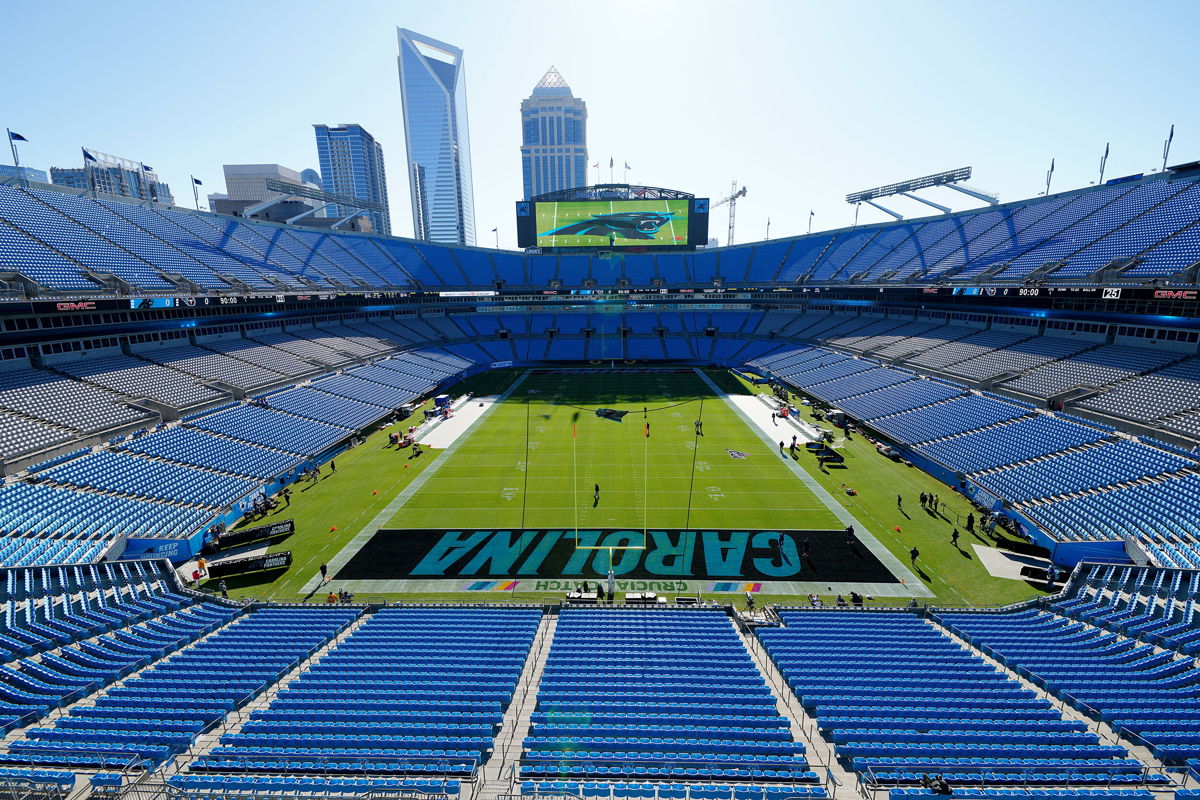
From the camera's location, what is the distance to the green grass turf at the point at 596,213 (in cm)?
7200

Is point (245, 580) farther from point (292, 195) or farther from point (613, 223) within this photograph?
point (613, 223)

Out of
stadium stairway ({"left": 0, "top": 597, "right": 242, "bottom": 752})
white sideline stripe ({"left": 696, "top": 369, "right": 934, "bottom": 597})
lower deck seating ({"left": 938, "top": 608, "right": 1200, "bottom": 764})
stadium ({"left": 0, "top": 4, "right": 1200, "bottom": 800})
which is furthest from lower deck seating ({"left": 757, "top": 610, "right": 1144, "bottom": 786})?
stadium stairway ({"left": 0, "top": 597, "right": 242, "bottom": 752})

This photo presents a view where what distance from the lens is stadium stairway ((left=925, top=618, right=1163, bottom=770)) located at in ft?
33.1

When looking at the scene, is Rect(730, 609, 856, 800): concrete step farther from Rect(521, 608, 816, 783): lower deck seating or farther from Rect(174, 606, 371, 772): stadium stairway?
Rect(174, 606, 371, 772): stadium stairway

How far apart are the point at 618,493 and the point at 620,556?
6182 millimetres

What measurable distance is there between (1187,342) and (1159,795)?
122 feet

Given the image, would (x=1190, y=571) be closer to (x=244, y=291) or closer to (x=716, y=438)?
(x=716, y=438)

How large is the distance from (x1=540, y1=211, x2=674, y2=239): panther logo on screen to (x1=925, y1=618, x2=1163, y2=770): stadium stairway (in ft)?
215

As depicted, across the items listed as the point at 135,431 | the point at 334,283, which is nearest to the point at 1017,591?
the point at 135,431

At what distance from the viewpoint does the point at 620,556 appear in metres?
22.0

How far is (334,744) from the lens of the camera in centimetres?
1031

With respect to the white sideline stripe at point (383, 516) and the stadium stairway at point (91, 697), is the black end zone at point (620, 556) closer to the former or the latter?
the white sideline stripe at point (383, 516)

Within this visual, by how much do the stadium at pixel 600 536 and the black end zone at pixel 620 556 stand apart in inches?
7.9

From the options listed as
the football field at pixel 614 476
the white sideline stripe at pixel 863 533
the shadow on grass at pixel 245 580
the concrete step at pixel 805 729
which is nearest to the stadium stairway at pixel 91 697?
the shadow on grass at pixel 245 580
